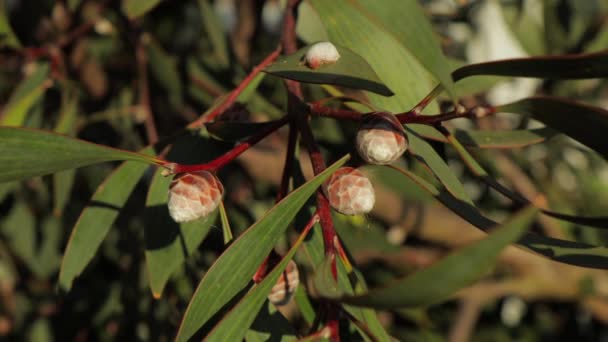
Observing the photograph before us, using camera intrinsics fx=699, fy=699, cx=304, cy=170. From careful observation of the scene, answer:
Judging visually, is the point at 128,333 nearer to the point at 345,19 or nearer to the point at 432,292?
the point at 345,19

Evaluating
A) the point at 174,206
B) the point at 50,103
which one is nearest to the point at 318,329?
the point at 174,206

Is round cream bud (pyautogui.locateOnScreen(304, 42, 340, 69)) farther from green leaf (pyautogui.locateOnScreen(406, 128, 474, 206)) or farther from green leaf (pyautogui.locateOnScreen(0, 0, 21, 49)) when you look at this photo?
green leaf (pyautogui.locateOnScreen(0, 0, 21, 49))

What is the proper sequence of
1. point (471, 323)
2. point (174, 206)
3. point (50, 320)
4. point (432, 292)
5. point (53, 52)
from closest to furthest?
1. point (432, 292)
2. point (174, 206)
3. point (53, 52)
4. point (50, 320)
5. point (471, 323)

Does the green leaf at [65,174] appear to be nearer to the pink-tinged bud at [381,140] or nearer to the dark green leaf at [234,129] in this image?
the dark green leaf at [234,129]

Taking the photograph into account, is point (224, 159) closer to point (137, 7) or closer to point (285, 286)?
point (285, 286)

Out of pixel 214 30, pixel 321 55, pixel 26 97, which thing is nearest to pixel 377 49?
pixel 321 55

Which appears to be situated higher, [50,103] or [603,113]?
[50,103]

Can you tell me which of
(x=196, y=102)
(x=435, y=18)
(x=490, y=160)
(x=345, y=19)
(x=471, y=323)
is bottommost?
(x=471, y=323)
